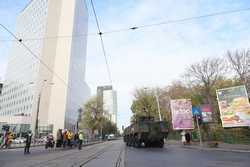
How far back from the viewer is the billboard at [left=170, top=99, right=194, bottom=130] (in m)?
32.9

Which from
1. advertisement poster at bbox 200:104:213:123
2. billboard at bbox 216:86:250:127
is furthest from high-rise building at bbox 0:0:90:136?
billboard at bbox 216:86:250:127

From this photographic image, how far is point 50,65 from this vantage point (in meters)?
93.6

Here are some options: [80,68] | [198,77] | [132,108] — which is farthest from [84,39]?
[198,77]

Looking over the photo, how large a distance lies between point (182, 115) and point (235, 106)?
8.67m

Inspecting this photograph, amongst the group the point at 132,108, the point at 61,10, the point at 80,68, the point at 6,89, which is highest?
the point at 61,10

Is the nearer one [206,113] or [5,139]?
[5,139]

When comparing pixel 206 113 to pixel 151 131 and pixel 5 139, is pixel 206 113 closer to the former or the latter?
pixel 151 131

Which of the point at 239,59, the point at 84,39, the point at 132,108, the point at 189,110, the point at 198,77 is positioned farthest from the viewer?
the point at 84,39

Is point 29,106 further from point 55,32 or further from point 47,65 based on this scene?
point 55,32

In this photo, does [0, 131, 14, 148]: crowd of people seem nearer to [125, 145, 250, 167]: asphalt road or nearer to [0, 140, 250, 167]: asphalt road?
[0, 140, 250, 167]: asphalt road

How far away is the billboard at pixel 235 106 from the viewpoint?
80.4 feet

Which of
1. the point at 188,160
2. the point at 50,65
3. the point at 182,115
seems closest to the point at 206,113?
the point at 182,115

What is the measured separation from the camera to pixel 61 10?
9794 cm

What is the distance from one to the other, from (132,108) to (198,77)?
78.5 ft
